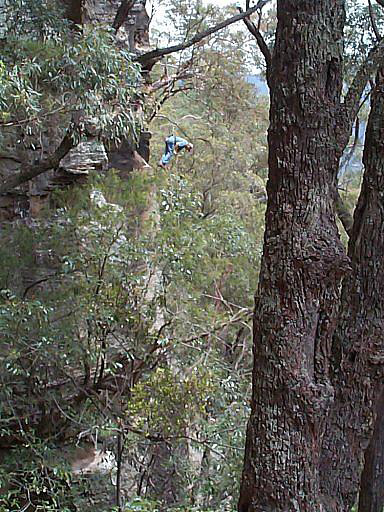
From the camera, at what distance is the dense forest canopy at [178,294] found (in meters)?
1.69

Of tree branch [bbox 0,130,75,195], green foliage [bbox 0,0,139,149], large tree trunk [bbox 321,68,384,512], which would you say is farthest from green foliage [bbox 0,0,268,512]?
large tree trunk [bbox 321,68,384,512]

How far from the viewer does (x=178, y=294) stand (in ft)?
10.9

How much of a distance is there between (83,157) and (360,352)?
9.28ft

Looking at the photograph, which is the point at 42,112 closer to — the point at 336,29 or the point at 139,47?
the point at 336,29

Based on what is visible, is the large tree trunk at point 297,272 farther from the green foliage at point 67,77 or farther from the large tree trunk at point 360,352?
the green foliage at point 67,77

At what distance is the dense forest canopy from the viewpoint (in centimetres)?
169

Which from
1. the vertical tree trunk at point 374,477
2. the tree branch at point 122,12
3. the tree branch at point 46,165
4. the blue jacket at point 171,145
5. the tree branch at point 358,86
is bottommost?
the vertical tree trunk at point 374,477

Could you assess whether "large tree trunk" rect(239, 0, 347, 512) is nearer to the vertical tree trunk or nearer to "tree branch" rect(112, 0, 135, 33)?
the vertical tree trunk

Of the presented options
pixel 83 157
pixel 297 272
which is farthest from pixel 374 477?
pixel 83 157

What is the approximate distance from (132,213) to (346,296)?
5.53 feet

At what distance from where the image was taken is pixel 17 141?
11.8 ft

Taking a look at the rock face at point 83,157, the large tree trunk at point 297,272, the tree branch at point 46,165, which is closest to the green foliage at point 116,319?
the tree branch at point 46,165

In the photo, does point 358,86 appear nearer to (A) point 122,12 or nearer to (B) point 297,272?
(B) point 297,272

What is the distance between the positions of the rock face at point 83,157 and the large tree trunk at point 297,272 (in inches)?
66.9
